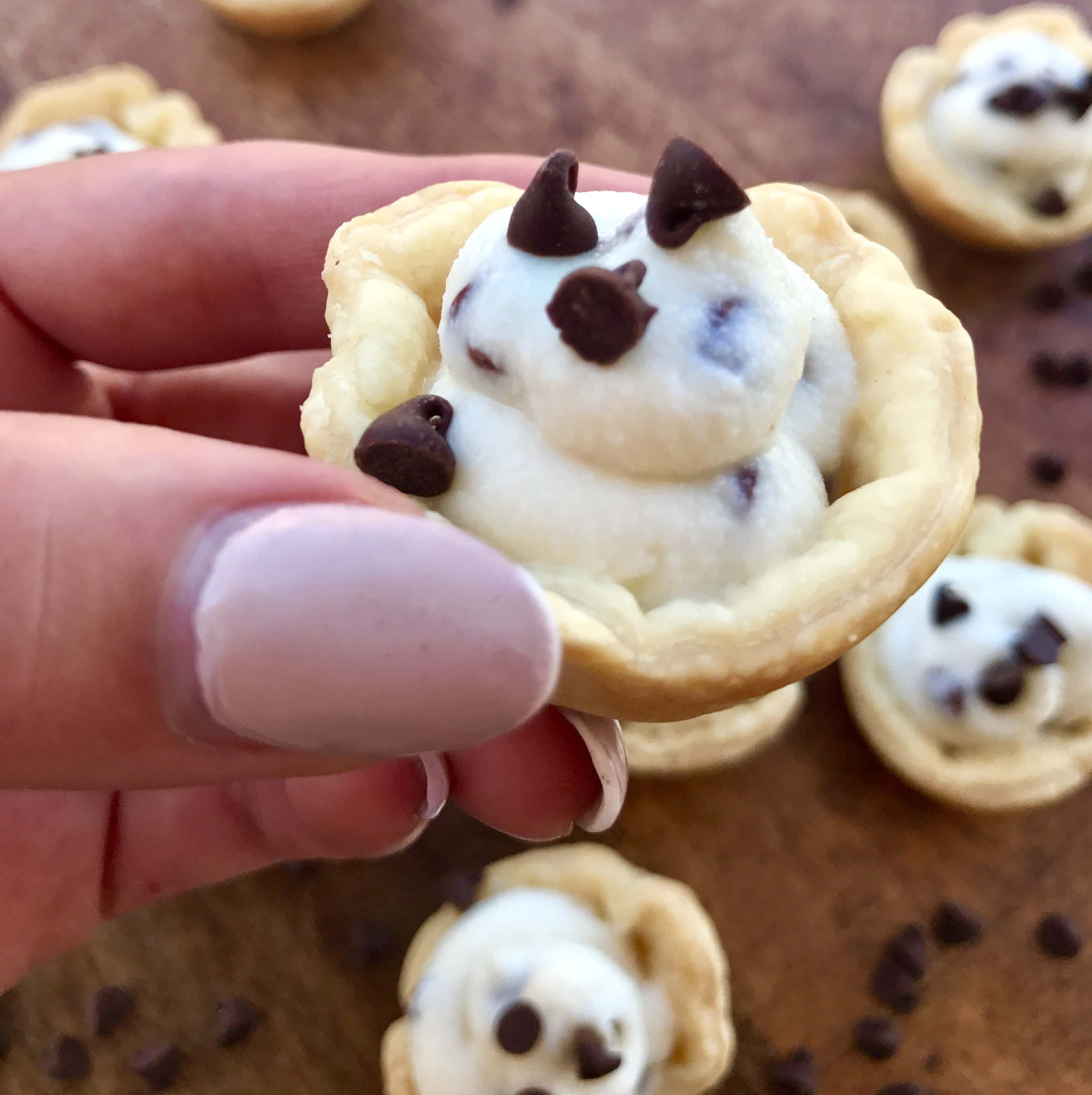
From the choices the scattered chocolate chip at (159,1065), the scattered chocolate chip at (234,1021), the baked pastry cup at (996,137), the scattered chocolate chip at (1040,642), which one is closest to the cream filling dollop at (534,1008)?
the scattered chocolate chip at (234,1021)

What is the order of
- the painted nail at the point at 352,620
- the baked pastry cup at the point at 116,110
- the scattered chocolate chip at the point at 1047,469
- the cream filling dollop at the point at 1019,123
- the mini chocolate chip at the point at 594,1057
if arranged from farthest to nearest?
1. the baked pastry cup at the point at 116,110
2. the cream filling dollop at the point at 1019,123
3. the scattered chocolate chip at the point at 1047,469
4. the mini chocolate chip at the point at 594,1057
5. the painted nail at the point at 352,620

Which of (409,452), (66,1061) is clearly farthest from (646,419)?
(66,1061)

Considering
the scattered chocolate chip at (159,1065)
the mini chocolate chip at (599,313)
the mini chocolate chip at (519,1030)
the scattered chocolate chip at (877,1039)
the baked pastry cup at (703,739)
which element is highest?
the mini chocolate chip at (599,313)

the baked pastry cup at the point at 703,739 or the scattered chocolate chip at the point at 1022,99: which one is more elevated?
the scattered chocolate chip at the point at 1022,99

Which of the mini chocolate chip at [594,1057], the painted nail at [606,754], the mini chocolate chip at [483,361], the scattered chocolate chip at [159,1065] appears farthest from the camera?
the scattered chocolate chip at [159,1065]

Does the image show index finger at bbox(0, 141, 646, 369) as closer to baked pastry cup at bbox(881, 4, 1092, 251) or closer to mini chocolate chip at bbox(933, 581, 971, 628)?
mini chocolate chip at bbox(933, 581, 971, 628)

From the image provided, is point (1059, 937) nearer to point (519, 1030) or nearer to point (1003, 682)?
point (1003, 682)

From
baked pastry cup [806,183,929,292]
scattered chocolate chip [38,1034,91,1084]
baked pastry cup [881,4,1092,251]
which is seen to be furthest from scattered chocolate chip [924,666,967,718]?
scattered chocolate chip [38,1034,91,1084]

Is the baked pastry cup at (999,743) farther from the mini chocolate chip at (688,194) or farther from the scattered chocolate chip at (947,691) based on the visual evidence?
the mini chocolate chip at (688,194)
